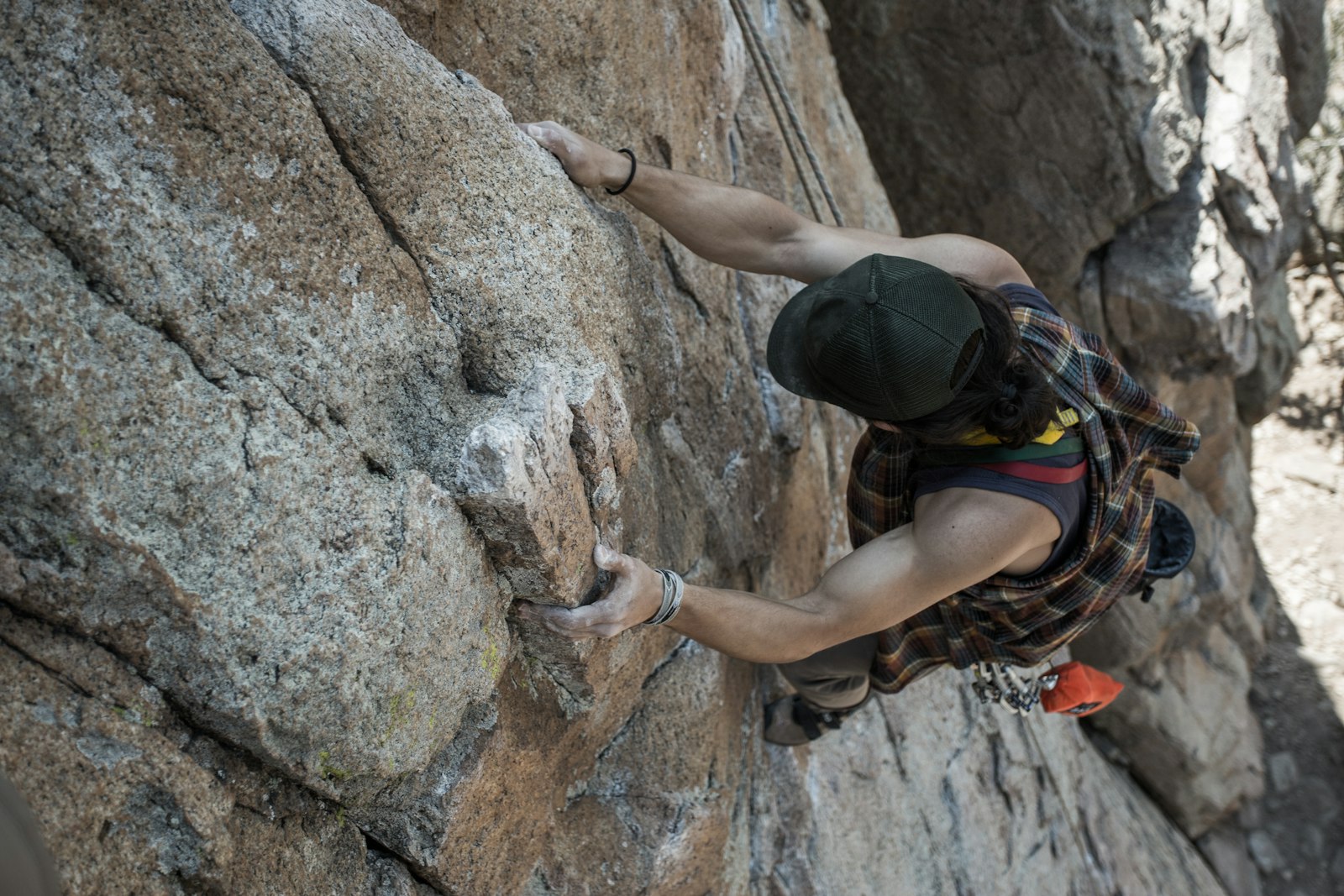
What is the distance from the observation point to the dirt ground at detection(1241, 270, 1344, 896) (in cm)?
693

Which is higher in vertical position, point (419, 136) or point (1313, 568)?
point (419, 136)

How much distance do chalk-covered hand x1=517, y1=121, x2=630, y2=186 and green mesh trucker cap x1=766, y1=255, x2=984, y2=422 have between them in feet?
1.85

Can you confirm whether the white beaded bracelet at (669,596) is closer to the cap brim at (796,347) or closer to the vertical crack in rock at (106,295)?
the cap brim at (796,347)

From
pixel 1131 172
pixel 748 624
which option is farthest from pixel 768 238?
pixel 1131 172

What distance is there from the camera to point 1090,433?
2.28 m

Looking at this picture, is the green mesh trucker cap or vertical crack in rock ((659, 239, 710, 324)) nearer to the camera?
the green mesh trucker cap

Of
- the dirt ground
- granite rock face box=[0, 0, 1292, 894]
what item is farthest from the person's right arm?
the dirt ground

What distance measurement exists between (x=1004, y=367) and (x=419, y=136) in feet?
4.04

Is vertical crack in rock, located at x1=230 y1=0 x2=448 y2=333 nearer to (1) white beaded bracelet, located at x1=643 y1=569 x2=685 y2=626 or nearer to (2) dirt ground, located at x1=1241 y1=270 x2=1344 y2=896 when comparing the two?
(1) white beaded bracelet, located at x1=643 y1=569 x2=685 y2=626

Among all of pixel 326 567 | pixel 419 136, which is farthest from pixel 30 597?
pixel 419 136

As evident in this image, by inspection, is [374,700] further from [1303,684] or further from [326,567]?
[1303,684]

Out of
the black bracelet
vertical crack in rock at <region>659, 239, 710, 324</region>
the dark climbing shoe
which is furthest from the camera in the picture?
the dark climbing shoe

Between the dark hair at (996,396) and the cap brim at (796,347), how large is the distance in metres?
0.21

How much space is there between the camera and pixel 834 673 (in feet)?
9.57
